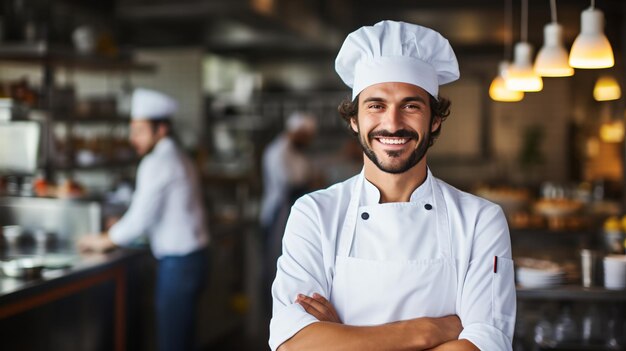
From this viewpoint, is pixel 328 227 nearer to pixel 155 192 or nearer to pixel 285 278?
pixel 285 278

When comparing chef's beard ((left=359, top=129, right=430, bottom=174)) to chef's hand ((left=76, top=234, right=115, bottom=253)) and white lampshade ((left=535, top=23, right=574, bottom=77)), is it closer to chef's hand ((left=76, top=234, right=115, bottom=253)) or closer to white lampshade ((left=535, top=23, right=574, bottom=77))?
white lampshade ((left=535, top=23, right=574, bottom=77))

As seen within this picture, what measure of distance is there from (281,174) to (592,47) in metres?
4.88

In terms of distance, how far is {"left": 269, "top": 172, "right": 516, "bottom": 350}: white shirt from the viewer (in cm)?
213

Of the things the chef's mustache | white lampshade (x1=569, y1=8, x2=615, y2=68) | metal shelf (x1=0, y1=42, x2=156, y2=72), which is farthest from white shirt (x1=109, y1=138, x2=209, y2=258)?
the chef's mustache

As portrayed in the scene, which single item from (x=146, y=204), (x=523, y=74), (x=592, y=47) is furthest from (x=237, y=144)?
(x=592, y=47)

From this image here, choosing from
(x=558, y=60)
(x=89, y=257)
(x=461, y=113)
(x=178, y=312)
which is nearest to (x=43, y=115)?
(x=89, y=257)

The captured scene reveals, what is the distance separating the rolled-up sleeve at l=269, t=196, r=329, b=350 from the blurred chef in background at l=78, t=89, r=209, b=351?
245 cm

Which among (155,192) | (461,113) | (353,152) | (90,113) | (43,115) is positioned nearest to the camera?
(155,192)

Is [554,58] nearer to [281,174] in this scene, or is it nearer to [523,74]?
[523,74]

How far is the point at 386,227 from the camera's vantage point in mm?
2240

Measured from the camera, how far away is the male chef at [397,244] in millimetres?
2133

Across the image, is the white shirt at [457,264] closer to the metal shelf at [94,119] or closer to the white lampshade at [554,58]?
the white lampshade at [554,58]

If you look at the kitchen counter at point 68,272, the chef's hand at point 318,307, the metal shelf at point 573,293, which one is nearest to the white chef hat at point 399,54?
the chef's hand at point 318,307

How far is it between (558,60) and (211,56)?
8444 millimetres
